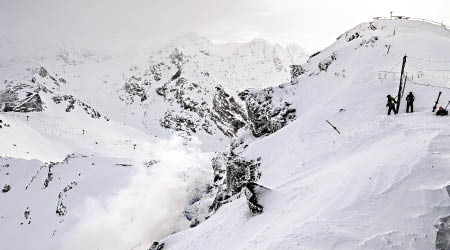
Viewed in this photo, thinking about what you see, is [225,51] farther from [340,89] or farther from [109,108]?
[340,89]

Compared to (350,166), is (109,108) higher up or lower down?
lower down

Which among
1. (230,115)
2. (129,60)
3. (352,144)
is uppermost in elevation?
(352,144)

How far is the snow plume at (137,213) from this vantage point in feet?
81.0

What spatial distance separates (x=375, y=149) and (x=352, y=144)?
261cm

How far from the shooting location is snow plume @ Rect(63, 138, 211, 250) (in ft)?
81.0

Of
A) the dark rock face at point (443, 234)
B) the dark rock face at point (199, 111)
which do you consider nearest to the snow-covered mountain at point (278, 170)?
the dark rock face at point (443, 234)

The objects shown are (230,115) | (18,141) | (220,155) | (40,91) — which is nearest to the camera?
(220,155)

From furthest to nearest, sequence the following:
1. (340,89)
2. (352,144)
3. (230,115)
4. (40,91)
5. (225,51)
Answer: (225,51), (230,115), (40,91), (340,89), (352,144)

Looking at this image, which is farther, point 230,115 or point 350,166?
point 230,115

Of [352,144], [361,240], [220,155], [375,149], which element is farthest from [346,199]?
[220,155]

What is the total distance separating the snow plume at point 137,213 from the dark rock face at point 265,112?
8965 mm

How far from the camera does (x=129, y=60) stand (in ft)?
473

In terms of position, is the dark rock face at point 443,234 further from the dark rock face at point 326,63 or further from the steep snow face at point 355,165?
the dark rock face at point 326,63

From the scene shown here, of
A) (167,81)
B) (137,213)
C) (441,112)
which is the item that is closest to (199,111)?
(167,81)
